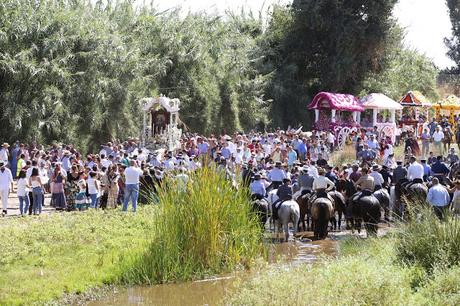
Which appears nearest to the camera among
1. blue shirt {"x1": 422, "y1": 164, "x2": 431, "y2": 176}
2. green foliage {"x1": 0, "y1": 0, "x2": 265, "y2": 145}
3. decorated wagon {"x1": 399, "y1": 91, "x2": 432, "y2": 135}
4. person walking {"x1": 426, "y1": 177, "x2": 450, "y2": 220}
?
person walking {"x1": 426, "y1": 177, "x2": 450, "y2": 220}

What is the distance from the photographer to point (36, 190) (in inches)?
830

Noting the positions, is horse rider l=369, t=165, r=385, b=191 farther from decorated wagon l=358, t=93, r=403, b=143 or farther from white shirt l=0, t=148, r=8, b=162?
decorated wagon l=358, t=93, r=403, b=143

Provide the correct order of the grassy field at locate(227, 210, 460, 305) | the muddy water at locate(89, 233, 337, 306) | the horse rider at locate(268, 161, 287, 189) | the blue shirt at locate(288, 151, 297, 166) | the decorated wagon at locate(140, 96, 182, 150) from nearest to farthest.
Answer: the grassy field at locate(227, 210, 460, 305) → the muddy water at locate(89, 233, 337, 306) → the horse rider at locate(268, 161, 287, 189) → the blue shirt at locate(288, 151, 297, 166) → the decorated wagon at locate(140, 96, 182, 150)

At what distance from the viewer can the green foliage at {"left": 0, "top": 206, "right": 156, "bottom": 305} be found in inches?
570

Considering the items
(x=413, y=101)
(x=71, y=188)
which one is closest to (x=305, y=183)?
(x=71, y=188)

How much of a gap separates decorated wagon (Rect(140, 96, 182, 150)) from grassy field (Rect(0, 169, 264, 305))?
16.9m

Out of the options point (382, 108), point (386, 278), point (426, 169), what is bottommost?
point (386, 278)

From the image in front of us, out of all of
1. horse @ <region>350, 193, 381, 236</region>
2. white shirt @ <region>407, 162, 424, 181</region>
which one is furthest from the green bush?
white shirt @ <region>407, 162, 424, 181</region>

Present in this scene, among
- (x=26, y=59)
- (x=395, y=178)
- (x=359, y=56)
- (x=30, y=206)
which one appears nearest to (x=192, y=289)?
(x=30, y=206)

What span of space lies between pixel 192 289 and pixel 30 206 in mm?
7990

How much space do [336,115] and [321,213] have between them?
69.7 feet

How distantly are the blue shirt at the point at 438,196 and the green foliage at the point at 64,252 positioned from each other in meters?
6.84

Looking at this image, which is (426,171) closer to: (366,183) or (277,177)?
(366,183)

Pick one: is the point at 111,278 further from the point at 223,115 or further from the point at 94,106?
the point at 223,115
